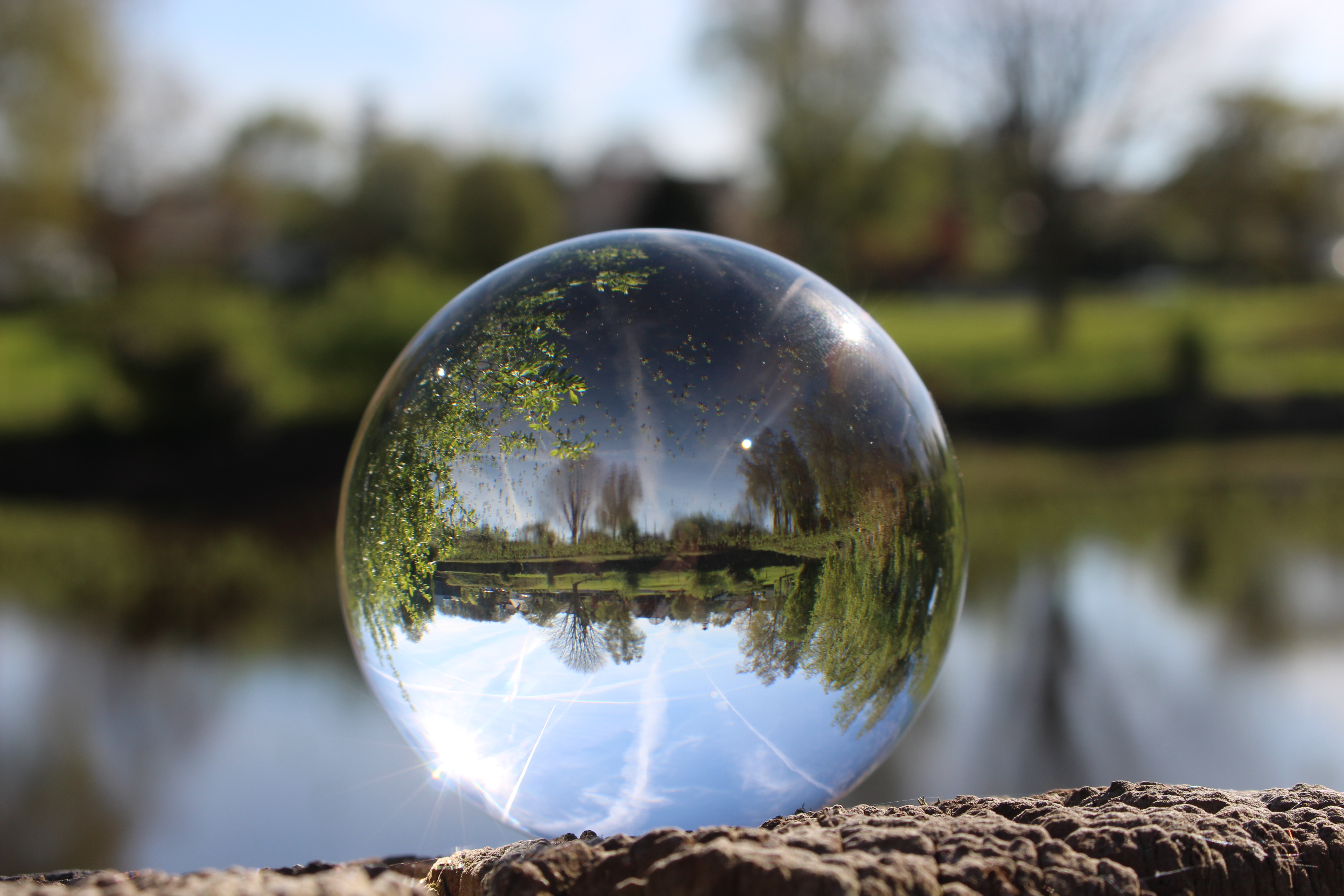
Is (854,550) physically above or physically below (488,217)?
below

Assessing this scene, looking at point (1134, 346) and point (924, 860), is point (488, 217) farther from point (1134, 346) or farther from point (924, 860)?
point (924, 860)

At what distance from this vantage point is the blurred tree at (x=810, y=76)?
22844mm

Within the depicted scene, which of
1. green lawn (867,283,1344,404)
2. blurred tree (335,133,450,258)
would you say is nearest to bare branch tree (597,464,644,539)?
green lawn (867,283,1344,404)

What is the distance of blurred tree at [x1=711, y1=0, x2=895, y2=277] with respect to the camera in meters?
22.8

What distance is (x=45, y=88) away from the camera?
1820 centimetres

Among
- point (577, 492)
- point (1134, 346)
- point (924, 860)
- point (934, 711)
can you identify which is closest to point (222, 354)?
point (934, 711)

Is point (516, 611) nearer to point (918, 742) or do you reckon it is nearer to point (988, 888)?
point (988, 888)

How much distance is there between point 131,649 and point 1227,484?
1326 cm

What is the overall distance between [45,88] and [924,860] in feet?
72.2

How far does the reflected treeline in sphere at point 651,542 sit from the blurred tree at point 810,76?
21.3 m

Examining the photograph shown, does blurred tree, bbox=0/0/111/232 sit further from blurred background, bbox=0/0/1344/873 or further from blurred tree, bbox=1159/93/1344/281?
blurred tree, bbox=1159/93/1344/281

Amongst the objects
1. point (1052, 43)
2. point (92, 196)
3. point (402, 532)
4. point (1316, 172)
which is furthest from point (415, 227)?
point (402, 532)

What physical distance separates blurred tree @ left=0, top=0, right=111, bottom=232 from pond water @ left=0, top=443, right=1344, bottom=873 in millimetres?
11864

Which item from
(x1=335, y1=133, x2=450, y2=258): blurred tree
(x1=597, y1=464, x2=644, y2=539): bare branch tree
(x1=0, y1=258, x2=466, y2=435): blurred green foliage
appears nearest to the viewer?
(x1=597, y1=464, x2=644, y2=539): bare branch tree
